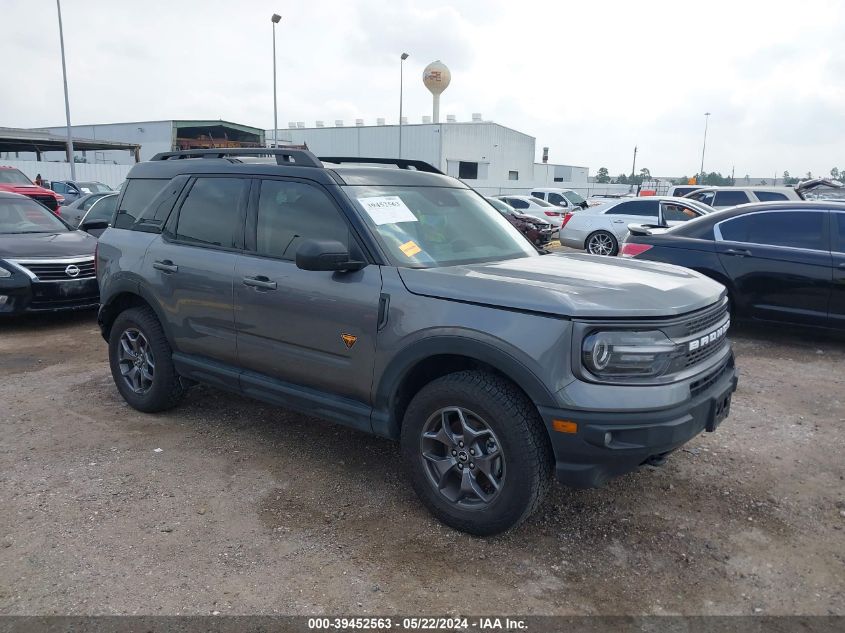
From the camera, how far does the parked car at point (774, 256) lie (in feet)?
21.7

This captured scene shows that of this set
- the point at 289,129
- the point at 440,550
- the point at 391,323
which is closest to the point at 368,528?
the point at 440,550

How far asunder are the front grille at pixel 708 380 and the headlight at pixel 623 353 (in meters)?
0.28

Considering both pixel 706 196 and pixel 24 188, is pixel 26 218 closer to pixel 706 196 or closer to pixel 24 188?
pixel 24 188

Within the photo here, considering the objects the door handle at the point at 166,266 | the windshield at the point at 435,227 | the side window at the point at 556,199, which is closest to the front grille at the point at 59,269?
the door handle at the point at 166,266

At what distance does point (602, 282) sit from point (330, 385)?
5.25 feet

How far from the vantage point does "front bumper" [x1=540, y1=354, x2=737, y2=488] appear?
2.82m

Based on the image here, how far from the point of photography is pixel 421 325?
3260mm

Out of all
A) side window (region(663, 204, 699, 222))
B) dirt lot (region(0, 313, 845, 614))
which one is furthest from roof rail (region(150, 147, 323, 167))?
side window (region(663, 204, 699, 222))

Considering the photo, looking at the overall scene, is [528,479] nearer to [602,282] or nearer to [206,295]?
[602,282]

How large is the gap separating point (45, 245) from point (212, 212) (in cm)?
469

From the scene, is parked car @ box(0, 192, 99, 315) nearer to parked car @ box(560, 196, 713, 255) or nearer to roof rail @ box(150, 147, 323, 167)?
roof rail @ box(150, 147, 323, 167)

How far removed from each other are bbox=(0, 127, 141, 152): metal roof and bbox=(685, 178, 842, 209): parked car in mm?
32749

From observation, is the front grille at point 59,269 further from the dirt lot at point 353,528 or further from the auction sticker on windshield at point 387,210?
the auction sticker on windshield at point 387,210

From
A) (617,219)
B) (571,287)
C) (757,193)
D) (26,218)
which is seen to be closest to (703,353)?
(571,287)
